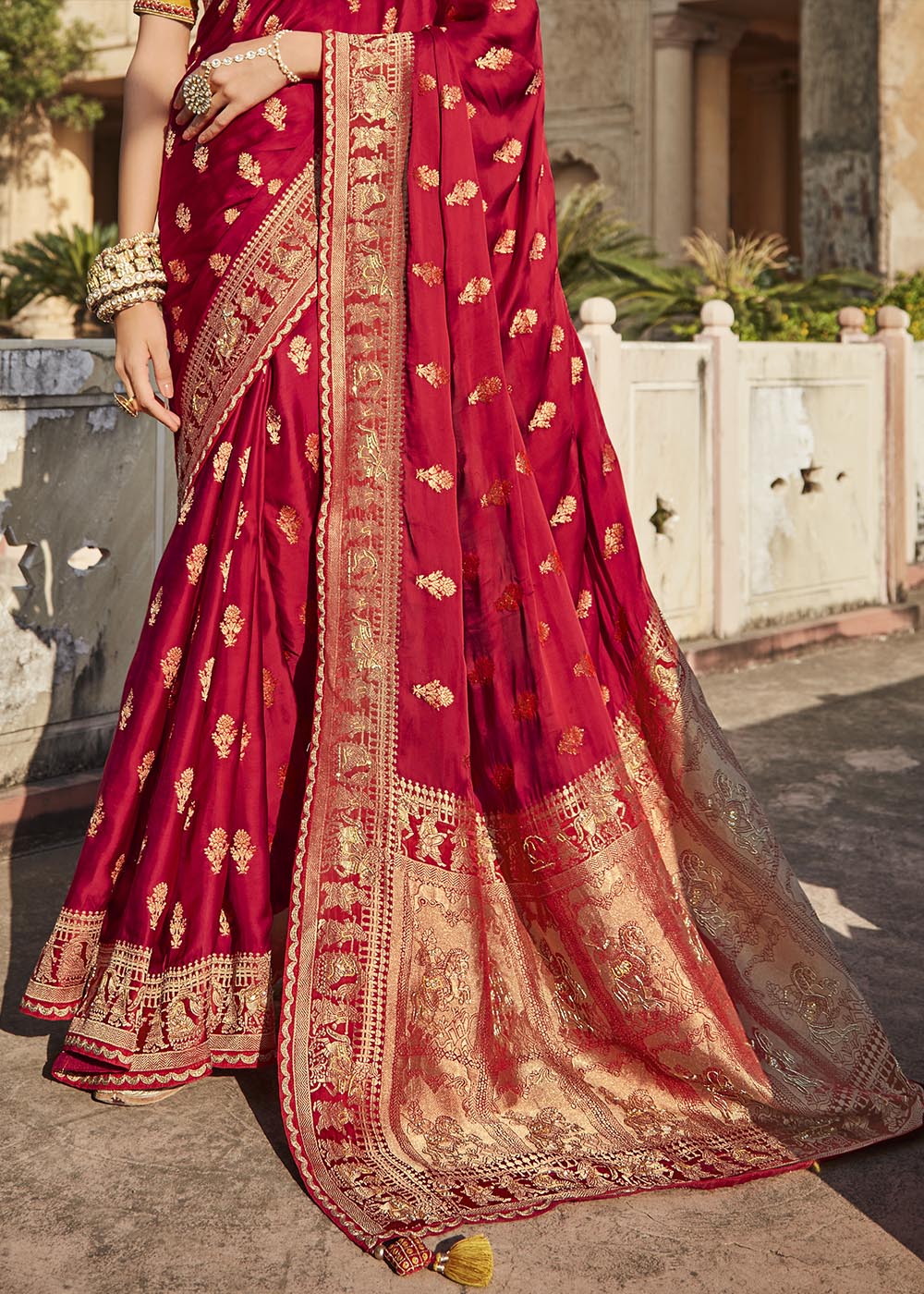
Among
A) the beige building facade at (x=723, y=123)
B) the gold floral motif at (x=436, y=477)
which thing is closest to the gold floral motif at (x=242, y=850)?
the gold floral motif at (x=436, y=477)

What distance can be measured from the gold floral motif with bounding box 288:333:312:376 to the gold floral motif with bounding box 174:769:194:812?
1.77 feet

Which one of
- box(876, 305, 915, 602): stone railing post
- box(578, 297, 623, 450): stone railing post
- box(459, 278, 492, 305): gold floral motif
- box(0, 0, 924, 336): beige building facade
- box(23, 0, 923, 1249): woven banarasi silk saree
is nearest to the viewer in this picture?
box(23, 0, 923, 1249): woven banarasi silk saree

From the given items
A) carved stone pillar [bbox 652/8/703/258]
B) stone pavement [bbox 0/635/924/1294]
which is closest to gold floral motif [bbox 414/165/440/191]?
stone pavement [bbox 0/635/924/1294]

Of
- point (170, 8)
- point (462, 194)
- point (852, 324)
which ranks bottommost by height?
point (462, 194)

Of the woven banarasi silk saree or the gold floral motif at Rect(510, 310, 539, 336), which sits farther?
the gold floral motif at Rect(510, 310, 539, 336)

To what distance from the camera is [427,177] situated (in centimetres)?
210

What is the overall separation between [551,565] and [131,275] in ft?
2.28

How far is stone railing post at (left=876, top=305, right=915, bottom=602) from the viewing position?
22.2 feet

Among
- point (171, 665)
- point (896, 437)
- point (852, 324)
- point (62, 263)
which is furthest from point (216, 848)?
point (62, 263)

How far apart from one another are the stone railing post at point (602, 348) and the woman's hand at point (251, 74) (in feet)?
10.4

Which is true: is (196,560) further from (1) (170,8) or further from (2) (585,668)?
(1) (170,8)

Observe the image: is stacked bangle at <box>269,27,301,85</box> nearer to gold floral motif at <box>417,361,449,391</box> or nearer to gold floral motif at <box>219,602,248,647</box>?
gold floral motif at <box>417,361,449,391</box>

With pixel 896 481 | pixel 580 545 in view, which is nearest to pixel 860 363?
pixel 896 481

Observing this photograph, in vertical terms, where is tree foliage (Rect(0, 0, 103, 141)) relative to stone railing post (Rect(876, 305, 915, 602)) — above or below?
above
